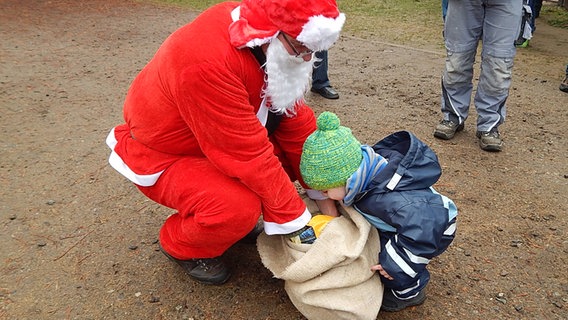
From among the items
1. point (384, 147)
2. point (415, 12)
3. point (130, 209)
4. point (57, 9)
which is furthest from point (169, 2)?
point (384, 147)

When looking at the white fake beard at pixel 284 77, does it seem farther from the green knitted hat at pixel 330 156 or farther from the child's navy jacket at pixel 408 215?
the child's navy jacket at pixel 408 215

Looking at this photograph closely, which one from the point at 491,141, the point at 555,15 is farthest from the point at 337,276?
the point at 555,15

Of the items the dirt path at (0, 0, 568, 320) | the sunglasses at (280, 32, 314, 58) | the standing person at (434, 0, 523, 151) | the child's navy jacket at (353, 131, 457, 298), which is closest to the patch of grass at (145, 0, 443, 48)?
the dirt path at (0, 0, 568, 320)

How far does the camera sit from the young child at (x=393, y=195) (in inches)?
83.0

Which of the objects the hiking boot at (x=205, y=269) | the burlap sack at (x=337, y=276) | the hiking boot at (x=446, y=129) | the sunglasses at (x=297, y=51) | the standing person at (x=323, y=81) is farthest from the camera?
the standing person at (x=323, y=81)

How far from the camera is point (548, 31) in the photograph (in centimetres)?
743

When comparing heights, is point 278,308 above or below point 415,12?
above

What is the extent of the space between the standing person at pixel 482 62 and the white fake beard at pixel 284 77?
201cm

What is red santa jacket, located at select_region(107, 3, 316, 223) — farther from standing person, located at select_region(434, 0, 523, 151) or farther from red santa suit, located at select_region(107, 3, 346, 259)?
standing person, located at select_region(434, 0, 523, 151)

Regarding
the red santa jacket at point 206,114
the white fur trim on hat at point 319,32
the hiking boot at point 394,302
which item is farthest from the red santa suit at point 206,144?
the hiking boot at point 394,302

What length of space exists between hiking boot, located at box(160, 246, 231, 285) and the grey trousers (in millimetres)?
2343

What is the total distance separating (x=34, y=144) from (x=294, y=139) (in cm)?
219

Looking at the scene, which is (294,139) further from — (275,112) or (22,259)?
(22,259)

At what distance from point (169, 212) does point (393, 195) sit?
1.42m
